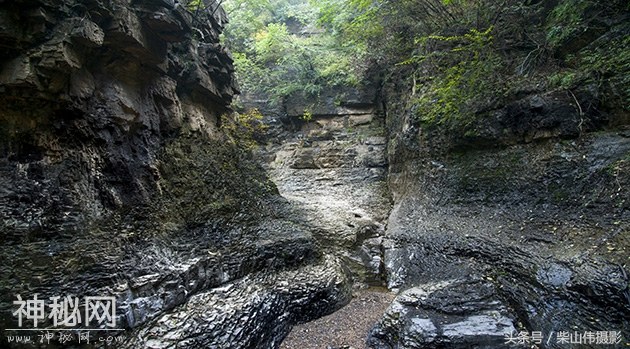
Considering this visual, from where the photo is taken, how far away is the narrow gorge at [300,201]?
3217 millimetres

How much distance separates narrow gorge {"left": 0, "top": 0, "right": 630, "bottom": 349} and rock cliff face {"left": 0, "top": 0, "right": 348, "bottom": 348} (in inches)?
0.9

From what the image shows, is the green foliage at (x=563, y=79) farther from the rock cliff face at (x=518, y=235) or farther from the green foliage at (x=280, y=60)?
the green foliage at (x=280, y=60)

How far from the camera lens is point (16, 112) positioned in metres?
3.30

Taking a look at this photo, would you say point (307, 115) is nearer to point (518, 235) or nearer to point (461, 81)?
point (461, 81)

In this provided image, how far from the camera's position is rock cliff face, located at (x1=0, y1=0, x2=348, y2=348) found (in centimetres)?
318

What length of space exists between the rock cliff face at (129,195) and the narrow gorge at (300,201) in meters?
0.02

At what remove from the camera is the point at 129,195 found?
4.20m

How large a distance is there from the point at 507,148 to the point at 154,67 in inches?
247

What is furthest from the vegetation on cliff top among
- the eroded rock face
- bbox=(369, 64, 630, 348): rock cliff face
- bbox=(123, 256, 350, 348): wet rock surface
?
bbox=(123, 256, 350, 348): wet rock surface

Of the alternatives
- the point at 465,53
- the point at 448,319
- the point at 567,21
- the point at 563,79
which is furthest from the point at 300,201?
the point at 567,21

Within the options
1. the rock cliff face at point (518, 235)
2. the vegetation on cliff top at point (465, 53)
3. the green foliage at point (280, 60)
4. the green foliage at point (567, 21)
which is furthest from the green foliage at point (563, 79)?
the green foliage at point (280, 60)

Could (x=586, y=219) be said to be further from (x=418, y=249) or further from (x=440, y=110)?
(x=440, y=110)

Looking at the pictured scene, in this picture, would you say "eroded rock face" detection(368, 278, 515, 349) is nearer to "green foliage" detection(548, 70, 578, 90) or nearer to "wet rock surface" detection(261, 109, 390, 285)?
"wet rock surface" detection(261, 109, 390, 285)

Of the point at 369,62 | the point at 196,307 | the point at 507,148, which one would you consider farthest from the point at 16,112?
the point at 369,62
